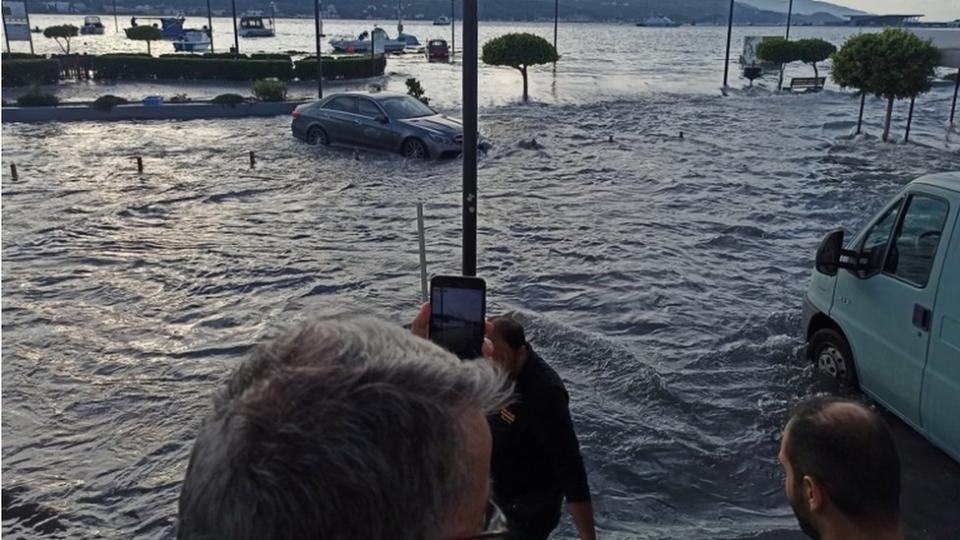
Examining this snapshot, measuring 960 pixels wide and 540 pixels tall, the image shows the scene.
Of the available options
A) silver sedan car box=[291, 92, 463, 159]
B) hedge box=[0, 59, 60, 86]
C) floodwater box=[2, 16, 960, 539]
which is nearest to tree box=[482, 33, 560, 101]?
floodwater box=[2, 16, 960, 539]

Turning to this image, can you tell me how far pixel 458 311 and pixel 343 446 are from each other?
64.6 inches

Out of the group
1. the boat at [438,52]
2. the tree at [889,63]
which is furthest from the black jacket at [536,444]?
the boat at [438,52]

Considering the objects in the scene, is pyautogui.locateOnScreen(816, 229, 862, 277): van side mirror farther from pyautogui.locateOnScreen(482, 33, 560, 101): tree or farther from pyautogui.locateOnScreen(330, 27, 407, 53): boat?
pyautogui.locateOnScreen(330, 27, 407, 53): boat

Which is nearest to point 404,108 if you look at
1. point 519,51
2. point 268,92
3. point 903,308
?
point 268,92

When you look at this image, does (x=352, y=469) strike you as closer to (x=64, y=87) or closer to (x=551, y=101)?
(x=551, y=101)

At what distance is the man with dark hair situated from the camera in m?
2.59

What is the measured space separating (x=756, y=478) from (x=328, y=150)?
49.4 feet

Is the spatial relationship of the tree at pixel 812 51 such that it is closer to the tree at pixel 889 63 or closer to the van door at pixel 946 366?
the tree at pixel 889 63

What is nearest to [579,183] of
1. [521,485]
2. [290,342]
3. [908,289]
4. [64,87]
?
[908,289]

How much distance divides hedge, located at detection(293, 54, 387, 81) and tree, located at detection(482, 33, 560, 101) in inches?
300

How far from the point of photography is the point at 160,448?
6.07 meters

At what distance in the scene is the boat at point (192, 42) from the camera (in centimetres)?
6178

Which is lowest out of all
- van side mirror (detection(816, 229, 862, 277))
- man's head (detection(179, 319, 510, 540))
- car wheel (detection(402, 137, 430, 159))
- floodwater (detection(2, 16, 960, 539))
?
floodwater (detection(2, 16, 960, 539))

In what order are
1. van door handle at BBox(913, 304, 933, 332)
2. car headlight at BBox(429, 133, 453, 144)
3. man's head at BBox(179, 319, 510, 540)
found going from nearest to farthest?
man's head at BBox(179, 319, 510, 540)
van door handle at BBox(913, 304, 933, 332)
car headlight at BBox(429, 133, 453, 144)
